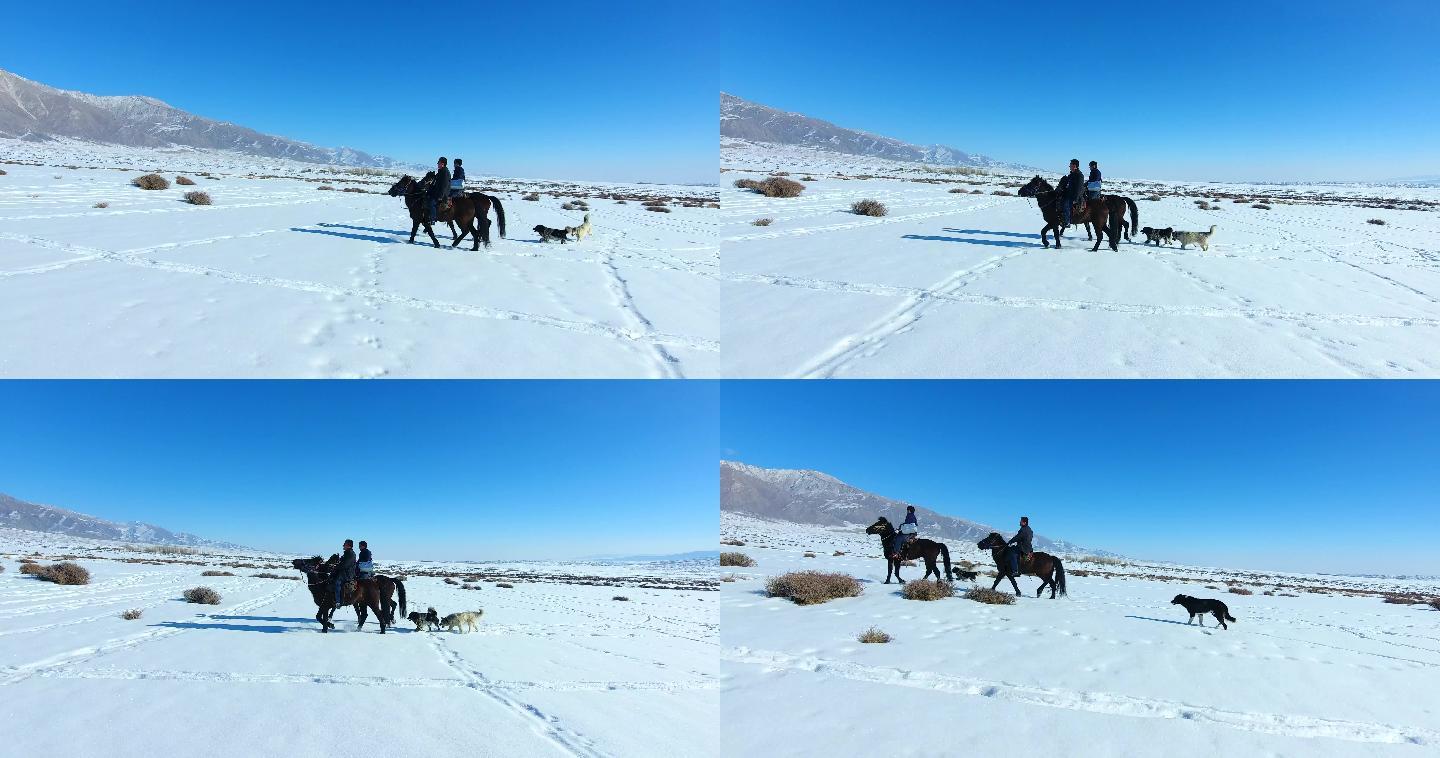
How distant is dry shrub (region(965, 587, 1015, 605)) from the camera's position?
1278 cm

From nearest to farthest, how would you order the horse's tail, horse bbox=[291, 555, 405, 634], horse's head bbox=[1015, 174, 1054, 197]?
1. horse bbox=[291, 555, 405, 634]
2. horse's head bbox=[1015, 174, 1054, 197]
3. the horse's tail

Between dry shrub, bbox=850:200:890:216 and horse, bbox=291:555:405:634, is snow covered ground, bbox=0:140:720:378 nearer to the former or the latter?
horse, bbox=291:555:405:634

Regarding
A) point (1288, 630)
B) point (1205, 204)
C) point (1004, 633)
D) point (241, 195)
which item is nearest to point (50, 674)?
point (1004, 633)

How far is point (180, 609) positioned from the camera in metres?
15.3

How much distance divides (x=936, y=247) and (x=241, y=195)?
28885mm

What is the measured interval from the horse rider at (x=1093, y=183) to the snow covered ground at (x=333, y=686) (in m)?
13.7

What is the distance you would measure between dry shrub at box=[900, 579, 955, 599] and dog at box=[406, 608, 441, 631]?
8.77m

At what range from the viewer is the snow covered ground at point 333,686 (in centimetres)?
640

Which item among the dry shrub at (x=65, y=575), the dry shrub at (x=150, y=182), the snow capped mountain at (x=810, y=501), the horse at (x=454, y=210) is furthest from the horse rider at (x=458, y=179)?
the snow capped mountain at (x=810, y=501)

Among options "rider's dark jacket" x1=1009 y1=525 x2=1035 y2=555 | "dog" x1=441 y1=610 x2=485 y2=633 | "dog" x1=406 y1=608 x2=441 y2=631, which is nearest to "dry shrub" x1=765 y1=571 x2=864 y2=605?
"rider's dark jacket" x1=1009 y1=525 x2=1035 y2=555

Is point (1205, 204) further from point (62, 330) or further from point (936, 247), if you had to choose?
point (62, 330)

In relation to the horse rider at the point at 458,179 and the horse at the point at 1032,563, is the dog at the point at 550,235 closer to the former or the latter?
the horse rider at the point at 458,179

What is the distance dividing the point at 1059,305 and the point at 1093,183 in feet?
23.0

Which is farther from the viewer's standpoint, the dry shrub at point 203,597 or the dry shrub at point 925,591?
the dry shrub at point 203,597
